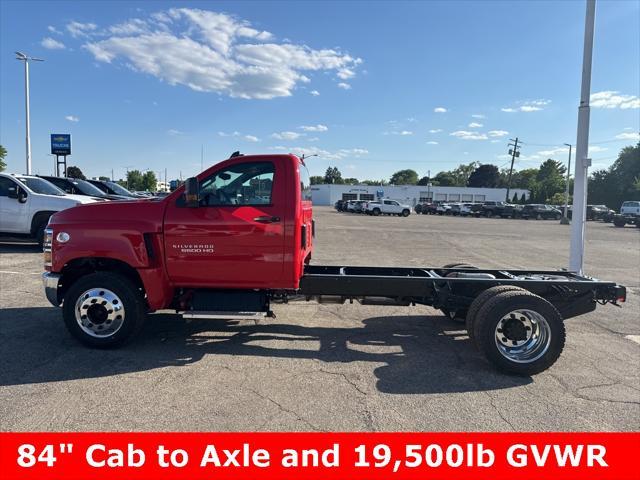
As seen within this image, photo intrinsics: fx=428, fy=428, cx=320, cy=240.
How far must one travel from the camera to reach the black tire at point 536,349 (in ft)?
14.7

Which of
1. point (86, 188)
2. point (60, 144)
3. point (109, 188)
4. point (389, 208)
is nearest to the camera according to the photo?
point (86, 188)

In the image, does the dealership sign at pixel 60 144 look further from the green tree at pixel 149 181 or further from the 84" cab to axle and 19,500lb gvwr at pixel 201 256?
the green tree at pixel 149 181

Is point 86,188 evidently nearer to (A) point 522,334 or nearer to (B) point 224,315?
(B) point 224,315

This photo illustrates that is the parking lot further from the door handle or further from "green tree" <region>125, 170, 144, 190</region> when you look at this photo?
"green tree" <region>125, 170, 144, 190</region>

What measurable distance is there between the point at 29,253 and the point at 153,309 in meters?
9.03

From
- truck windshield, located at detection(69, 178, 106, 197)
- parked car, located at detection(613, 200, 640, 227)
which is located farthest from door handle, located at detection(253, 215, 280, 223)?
parked car, located at detection(613, 200, 640, 227)

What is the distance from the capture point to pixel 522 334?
4.62 meters

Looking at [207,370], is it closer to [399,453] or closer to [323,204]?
[399,453]

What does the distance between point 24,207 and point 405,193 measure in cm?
8695

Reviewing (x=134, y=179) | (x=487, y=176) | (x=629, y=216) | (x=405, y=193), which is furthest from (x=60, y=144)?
(x=487, y=176)

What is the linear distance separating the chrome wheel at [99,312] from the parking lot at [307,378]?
252mm

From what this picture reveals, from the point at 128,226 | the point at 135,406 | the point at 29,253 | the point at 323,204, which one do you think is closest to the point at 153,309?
the point at 128,226

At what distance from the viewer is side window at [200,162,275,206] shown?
4.85m

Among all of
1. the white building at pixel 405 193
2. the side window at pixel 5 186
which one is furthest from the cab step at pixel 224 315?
the white building at pixel 405 193
